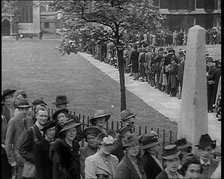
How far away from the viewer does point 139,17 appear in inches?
510

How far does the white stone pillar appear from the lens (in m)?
10.2

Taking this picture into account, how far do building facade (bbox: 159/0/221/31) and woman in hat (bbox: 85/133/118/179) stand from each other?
37595 mm

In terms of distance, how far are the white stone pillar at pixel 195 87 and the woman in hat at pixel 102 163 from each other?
11.6 ft

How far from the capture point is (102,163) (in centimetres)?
695

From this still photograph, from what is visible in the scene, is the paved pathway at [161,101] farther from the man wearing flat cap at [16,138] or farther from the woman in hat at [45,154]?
the woman in hat at [45,154]

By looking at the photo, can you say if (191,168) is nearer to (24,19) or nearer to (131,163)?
(131,163)

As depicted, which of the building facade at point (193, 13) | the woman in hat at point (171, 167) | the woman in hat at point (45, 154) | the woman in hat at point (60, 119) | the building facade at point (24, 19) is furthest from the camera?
the building facade at point (193, 13)

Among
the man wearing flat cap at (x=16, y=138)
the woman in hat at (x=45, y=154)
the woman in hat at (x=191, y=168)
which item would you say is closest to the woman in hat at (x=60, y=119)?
the woman in hat at (x=45, y=154)

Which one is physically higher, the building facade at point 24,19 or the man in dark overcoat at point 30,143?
the building facade at point 24,19

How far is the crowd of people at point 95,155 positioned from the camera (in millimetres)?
6547

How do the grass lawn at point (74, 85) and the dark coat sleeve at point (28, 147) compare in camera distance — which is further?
the grass lawn at point (74, 85)

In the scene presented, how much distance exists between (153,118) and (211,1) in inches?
1215

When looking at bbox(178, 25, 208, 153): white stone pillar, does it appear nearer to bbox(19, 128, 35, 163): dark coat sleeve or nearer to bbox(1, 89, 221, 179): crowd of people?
bbox(1, 89, 221, 179): crowd of people

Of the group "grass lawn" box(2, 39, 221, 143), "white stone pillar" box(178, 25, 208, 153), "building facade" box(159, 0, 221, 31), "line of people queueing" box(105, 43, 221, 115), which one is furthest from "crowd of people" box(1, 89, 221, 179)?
"building facade" box(159, 0, 221, 31)
